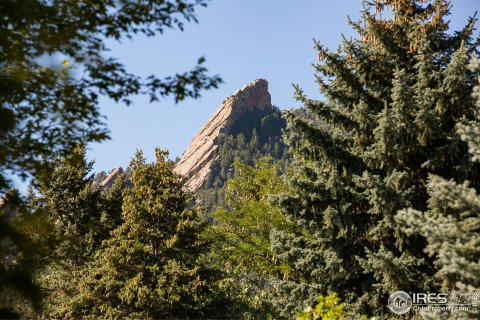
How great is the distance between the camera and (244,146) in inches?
5999

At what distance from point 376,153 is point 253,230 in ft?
31.4

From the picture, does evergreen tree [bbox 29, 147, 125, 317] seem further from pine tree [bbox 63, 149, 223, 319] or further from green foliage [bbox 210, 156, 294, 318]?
green foliage [bbox 210, 156, 294, 318]

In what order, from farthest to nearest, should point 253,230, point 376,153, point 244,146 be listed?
point 244,146 < point 253,230 < point 376,153

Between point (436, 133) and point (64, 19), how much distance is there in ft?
28.1

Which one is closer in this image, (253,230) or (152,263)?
(152,263)

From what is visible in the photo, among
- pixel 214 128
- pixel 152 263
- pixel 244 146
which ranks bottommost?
pixel 152 263

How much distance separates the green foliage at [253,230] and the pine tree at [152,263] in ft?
5.36

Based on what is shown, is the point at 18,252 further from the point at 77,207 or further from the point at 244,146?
the point at 244,146

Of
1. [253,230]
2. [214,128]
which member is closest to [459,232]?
[253,230]

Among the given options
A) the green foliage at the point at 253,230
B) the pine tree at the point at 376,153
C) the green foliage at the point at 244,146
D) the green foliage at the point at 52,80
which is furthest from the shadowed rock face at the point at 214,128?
the green foliage at the point at 52,80

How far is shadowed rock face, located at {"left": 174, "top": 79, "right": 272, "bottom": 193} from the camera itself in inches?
5591

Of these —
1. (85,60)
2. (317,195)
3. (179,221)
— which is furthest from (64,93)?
(179,221)

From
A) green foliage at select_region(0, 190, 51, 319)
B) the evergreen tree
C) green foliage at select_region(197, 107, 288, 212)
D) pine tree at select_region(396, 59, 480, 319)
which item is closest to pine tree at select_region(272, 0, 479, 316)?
pine tree at select_region(396, 59, 480, 319)

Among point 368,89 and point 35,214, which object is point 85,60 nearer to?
point 35,214
